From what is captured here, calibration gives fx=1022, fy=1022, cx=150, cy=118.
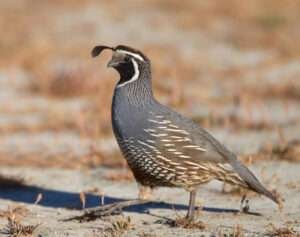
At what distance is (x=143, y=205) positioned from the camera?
7922mm

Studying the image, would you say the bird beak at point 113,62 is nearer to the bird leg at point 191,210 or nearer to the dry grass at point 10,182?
the bird leg at point 191,210

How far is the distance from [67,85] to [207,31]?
19.4 feet

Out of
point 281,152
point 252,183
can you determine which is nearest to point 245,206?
point 252,183

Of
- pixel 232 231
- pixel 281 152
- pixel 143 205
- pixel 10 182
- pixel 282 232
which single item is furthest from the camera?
pixel 281 152

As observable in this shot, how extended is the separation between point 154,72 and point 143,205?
7.95 metres

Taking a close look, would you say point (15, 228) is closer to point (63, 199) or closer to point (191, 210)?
point (191, 210)

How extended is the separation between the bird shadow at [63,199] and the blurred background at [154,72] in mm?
676

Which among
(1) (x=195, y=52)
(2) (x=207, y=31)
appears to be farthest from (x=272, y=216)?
(2) (x=207, y=31)

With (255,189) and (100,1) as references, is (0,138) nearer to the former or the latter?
(255,189)

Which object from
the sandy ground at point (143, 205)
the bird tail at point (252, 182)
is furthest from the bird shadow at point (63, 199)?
the bird tail at point (252, 182)

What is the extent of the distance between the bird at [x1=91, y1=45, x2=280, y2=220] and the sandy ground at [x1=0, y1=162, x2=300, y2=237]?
0.25m

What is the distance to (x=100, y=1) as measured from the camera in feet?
74.1

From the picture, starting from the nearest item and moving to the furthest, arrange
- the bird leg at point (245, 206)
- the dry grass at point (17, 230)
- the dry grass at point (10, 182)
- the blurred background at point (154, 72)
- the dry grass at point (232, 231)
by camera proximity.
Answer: the dry grass at point (232, 231) → the dry grass at point (17, 230) → the bird leg at point (245, 206) → the dry grass at point (10, 182) → the blurred background at point (154, 72)

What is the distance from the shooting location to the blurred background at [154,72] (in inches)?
436
